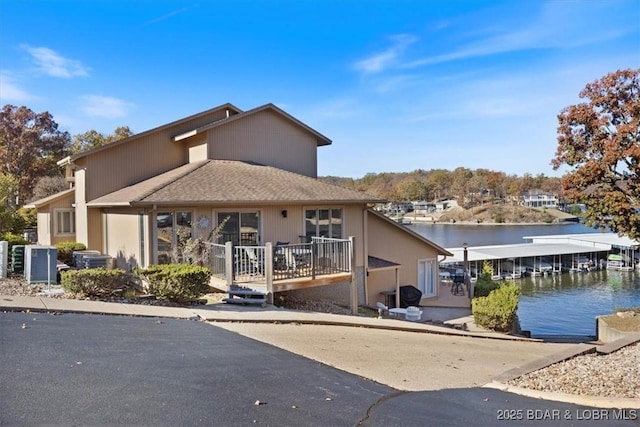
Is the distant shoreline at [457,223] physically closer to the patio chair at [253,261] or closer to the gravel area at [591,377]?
the patio chair at [253,261]

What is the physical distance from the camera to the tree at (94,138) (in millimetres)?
41906

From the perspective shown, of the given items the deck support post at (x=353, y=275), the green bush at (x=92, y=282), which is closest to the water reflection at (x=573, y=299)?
the deck support post at (x=353, y=275)

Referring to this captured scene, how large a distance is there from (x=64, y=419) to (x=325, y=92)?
26.1 meters

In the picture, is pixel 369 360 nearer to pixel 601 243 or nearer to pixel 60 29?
pixel 60 29

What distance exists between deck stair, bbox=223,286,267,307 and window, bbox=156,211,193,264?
3106 millimetres

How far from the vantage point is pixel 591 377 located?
675 centimetres

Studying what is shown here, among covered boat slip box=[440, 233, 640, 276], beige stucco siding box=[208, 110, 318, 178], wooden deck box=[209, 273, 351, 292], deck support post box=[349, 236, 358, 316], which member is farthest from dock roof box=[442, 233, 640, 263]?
wooden deck box=[209, 273, 351, 292]

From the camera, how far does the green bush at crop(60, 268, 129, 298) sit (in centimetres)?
1095

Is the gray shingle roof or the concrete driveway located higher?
the gray shingle roof

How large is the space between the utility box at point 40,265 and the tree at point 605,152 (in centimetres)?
1829

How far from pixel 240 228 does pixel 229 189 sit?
1354 mm

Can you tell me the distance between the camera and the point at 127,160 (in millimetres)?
18875

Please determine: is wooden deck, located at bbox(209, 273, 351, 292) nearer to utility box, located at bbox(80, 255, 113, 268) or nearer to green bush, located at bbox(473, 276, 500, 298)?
utility box, located at bbox(80, 255, 113, 268)

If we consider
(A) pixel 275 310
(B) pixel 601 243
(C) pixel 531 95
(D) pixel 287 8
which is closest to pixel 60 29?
(D) pixel 287 8
